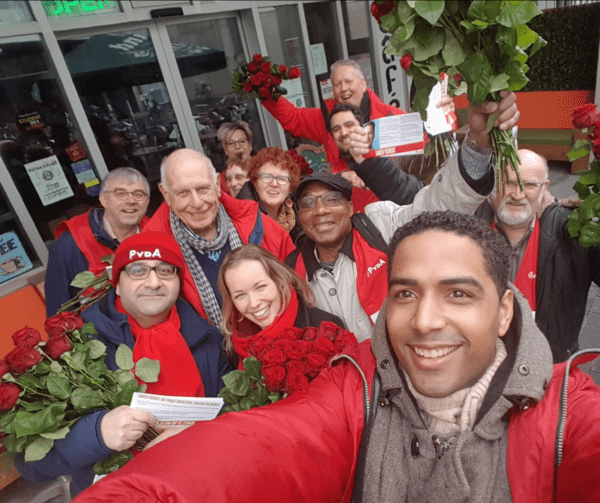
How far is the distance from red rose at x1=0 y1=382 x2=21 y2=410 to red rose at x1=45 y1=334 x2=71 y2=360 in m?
0.19

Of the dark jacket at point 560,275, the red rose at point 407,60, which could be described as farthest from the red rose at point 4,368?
the dark jacket at point 560,275

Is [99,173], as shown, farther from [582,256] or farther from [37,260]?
[582,256]

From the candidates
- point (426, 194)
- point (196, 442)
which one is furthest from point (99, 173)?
point (196, 442)

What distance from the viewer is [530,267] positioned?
2.38 meters

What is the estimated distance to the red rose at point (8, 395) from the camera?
60.4 inches

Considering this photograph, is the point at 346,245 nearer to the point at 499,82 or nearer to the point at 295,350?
the point at 295,350

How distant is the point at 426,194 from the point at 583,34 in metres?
6.78

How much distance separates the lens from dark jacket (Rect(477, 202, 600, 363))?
2277mm

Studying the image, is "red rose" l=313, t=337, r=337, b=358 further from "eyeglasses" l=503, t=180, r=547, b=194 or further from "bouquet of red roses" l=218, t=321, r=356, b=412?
"eyeglasses" l=503, t=180, r=547, b=194

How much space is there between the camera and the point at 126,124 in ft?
15.8

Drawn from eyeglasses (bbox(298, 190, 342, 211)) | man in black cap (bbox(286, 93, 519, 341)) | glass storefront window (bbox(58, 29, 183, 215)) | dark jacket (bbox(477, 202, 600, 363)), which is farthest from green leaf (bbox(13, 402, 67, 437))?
glass storefront window (bbox(58, 29, 183, 215))

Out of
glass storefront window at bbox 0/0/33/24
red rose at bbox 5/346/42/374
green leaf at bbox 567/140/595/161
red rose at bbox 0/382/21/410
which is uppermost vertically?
glass storefront window at bbox 0/0/33/24

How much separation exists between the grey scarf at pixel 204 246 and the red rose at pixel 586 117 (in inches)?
77.1

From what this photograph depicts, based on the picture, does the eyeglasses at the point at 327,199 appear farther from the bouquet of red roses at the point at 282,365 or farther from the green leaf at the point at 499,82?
the green leaf at the point at 499,82
